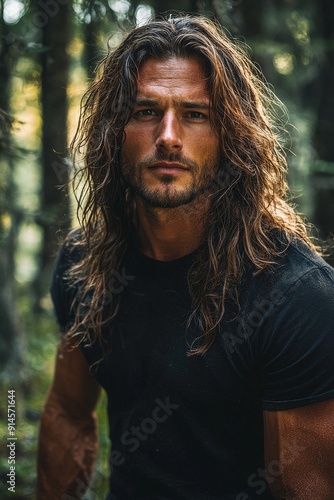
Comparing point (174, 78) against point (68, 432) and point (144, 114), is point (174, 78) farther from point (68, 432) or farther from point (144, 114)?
point (68, 432)

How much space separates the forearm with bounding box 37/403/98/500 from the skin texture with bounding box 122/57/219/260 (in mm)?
1123

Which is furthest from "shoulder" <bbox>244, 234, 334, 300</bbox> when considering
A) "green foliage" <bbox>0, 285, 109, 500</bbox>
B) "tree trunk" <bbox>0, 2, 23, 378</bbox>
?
"tree trunk" <bbox>0, 2, 23, 378</bbox>

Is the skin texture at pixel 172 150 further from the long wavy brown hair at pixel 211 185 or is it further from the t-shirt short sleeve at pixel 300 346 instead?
the t-shirt short sleeve at pixel 300 346

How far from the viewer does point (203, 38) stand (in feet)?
8.16

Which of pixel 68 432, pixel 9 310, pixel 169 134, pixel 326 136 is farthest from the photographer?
pixel 9 310

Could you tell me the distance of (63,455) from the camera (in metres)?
2.98

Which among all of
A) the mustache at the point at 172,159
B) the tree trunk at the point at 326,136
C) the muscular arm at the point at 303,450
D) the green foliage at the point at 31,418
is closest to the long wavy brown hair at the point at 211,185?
the mustache at the point at 172,159

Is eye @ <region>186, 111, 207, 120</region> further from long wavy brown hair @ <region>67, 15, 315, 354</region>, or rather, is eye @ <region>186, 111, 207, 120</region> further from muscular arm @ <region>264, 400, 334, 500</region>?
muscular arm @ <region>264, 400, 334, 500</region>

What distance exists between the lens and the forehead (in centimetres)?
241

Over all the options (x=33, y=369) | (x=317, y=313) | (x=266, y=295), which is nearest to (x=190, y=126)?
(x=266, y=295)

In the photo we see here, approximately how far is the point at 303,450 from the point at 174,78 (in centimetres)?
161

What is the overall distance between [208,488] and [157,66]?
6.09 ft

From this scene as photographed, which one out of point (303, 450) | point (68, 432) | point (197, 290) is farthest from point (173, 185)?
point (68, 432)

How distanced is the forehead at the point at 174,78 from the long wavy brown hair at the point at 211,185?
0.11 ft
